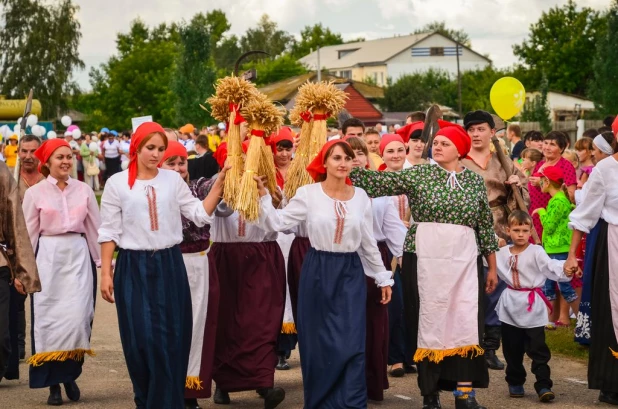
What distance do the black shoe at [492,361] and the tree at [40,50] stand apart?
57419 millimetres

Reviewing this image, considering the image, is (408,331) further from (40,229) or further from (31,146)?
(31,146)

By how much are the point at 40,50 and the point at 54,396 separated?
58414 mm

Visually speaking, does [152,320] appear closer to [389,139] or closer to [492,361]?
[389,139]

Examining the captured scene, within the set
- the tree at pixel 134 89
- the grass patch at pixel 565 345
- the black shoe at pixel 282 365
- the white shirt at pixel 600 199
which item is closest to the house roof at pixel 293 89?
the tree at pixel 134 89

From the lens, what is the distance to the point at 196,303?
312 inches

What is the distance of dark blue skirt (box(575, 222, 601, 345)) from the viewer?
8273mm

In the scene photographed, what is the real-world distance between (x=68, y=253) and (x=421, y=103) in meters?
76.6

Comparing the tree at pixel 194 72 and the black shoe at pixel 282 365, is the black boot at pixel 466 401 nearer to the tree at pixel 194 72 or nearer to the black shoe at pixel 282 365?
the black shoe at pixel 282 365

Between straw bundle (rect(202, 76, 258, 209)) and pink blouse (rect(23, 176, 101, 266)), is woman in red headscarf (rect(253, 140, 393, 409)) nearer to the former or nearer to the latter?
straw bundle (rect(202, 76, 258, 209))

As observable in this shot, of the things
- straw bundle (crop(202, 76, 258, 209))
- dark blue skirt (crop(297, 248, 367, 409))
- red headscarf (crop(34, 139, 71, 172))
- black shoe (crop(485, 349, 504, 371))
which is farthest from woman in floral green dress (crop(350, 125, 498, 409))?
red headscarf (crop(34, 139, 71, 172))

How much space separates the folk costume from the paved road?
0.22m

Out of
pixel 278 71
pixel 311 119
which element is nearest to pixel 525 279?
pixel 311 119

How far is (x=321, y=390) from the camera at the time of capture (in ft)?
24.1

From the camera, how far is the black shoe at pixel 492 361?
9453 mm
